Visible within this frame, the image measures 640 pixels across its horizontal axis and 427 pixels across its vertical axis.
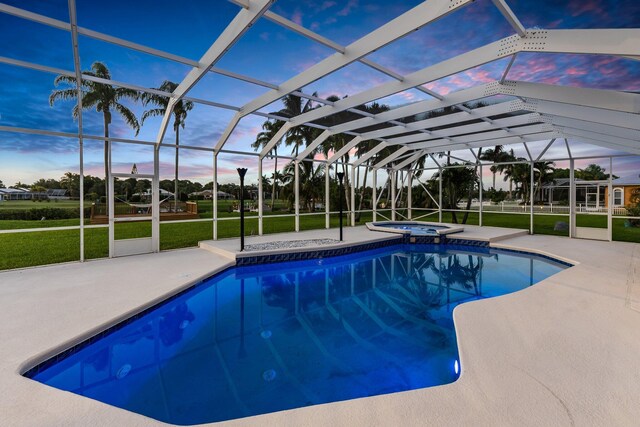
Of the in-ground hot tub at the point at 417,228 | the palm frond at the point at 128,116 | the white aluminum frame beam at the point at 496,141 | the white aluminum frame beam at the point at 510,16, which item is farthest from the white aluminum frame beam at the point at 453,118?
the palm frond at the point at 128,116

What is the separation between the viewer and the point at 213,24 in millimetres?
5234

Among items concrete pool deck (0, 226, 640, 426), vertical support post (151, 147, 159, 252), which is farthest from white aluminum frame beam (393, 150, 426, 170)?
vertical support post (151, 147, 159, 252)

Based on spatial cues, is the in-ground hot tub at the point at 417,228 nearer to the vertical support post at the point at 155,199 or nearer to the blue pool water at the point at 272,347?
the blue pool water at the point at 272,347

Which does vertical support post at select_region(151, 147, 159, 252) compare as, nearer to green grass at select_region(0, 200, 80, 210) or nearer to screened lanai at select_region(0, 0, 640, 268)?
screened lanai at select_region(0, 0, 640, 268)

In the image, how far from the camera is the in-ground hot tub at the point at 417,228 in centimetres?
1134

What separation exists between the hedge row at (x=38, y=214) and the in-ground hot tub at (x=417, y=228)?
10.5 meters

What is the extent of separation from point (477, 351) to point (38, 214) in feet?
37.4

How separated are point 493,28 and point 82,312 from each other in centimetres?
750

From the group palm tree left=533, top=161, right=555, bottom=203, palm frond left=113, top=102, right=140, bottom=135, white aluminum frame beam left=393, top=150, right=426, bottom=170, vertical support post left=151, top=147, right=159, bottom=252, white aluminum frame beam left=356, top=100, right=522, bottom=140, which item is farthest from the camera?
palm tree left=533, top=161, right=555, bottom=203

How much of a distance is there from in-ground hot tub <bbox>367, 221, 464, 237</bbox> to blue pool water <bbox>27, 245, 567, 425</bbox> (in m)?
4.42

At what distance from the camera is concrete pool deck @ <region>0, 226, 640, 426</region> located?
2.13 meters

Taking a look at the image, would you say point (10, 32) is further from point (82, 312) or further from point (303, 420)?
point (303, 420)

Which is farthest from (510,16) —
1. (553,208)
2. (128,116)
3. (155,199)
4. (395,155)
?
(553,208)

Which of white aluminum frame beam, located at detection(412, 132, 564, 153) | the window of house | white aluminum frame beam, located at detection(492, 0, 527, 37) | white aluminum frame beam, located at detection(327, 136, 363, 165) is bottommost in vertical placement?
the window of house
